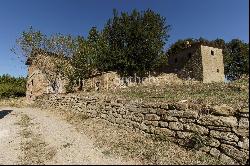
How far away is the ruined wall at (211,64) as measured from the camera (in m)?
36.5

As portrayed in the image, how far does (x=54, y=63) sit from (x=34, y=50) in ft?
8.77

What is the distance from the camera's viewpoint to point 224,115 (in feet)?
26.1

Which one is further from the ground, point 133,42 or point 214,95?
point 133,42

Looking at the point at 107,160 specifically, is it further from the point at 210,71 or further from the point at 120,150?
the point at 210,71

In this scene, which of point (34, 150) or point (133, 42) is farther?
point (133, 42)

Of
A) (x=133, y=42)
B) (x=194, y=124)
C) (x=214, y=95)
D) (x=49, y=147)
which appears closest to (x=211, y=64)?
(x=133, y=42)

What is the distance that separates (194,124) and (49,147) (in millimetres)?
5311

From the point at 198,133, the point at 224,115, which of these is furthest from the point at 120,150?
the point at 224,115

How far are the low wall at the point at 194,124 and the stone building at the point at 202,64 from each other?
→ 2607 centimetres

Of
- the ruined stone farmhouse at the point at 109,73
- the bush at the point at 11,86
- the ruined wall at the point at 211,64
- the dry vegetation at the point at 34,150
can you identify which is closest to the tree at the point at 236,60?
the ruined wall at the point at 211,64

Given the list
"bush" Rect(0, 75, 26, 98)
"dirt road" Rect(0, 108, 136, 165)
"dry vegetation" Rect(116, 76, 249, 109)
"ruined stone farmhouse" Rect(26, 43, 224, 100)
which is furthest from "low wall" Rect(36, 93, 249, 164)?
"bush" Rect(0, 75, 26, 98)

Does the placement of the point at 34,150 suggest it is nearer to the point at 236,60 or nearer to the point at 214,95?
the point at 214,95

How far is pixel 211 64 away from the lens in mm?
37219

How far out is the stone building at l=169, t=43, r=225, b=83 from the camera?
36469 mm
